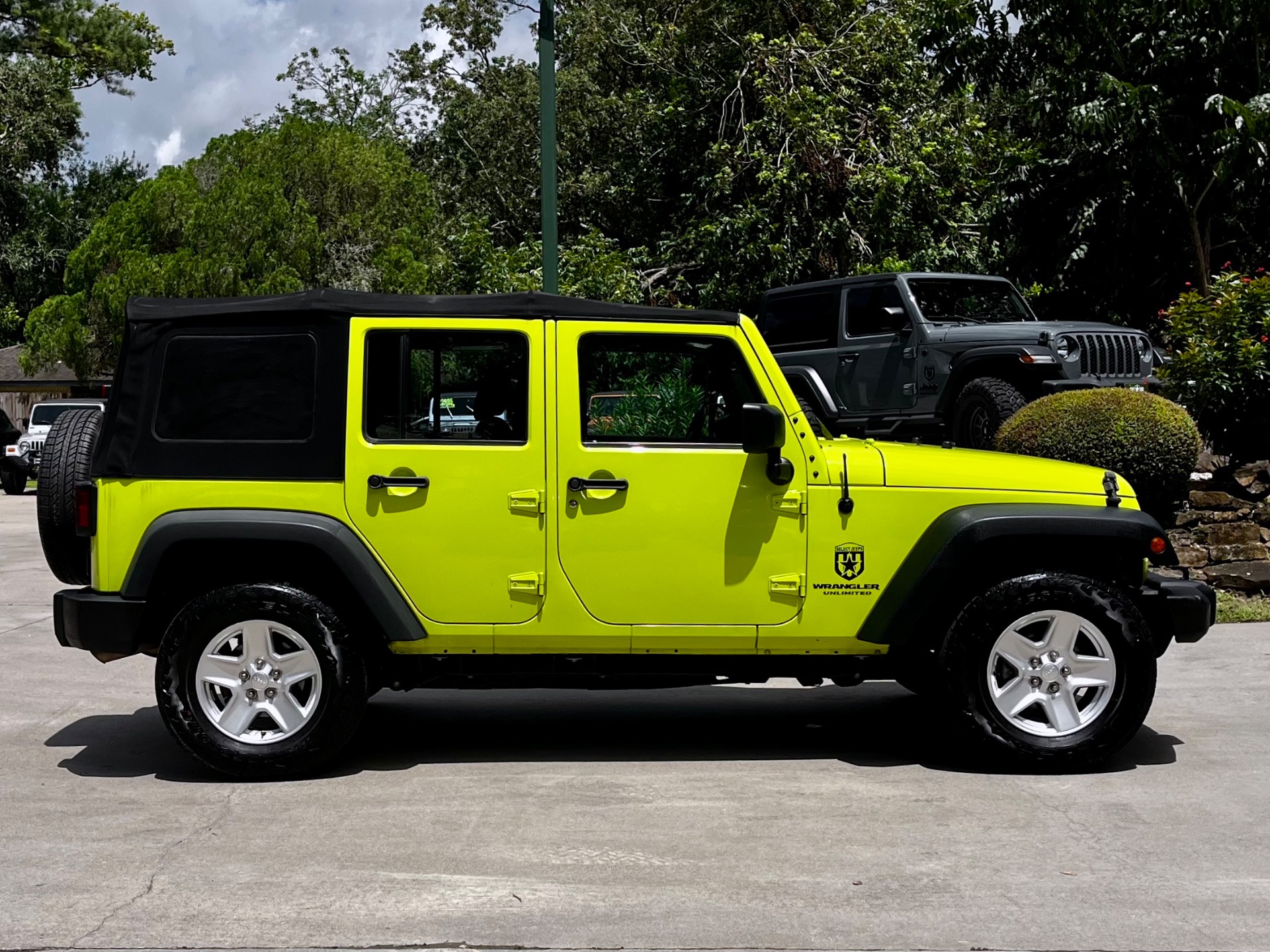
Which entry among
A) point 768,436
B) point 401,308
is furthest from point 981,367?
point 401,308

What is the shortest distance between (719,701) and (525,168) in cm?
3102

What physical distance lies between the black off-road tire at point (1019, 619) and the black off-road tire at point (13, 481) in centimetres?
2757

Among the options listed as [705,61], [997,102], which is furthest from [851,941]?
[997,102]

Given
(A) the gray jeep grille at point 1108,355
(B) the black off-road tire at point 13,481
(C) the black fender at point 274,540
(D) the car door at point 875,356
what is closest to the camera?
(C) the black fender at point 274,540

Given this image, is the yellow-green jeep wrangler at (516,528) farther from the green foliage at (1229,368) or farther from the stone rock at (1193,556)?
the green foliage at (1229,368)

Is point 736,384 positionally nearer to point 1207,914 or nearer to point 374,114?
point 1207,914

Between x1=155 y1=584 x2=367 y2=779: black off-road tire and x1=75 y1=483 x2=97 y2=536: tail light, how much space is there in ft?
1.69

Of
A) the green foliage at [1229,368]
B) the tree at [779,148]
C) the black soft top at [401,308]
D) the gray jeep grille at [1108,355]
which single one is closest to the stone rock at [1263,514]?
the green foliage at [1229,368]

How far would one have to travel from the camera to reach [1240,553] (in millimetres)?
11555

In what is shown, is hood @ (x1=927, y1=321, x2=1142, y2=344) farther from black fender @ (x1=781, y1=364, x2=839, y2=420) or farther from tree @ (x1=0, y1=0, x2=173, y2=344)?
tree @ (x1=0, y1=0, x2=173, y2=344)

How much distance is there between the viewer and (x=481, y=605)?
636cm

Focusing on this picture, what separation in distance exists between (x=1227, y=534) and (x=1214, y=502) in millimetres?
296

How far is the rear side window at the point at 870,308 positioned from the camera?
14.9 m

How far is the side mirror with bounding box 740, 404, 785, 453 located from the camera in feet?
20.4
